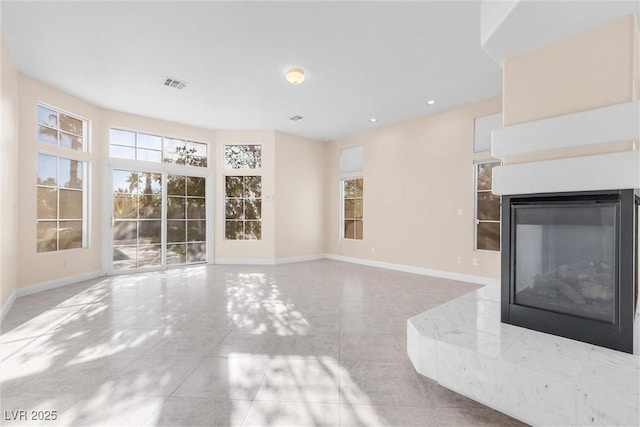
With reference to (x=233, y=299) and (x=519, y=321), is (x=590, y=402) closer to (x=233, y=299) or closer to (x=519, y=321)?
(x=519, y=321)

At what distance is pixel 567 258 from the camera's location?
77.7 inches

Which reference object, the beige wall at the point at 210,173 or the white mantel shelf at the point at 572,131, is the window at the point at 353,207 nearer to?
the beige wall at the point at 210,173

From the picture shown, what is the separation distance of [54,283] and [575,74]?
263 inches

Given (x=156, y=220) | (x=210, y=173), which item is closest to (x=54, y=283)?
(x=156, y=220)

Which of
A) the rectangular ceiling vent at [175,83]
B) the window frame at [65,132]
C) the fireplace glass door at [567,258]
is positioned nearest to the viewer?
the fireplace glass door at [567,258]

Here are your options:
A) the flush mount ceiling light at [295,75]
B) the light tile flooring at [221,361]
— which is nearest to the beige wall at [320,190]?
the light tile flooring at [221,361]

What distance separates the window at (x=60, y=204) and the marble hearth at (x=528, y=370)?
542 centimetres

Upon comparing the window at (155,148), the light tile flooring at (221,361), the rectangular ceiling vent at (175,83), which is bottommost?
the light tile flooring at (221,361)

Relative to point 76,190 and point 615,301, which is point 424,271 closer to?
point 615,301

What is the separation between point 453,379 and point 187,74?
4547 millimetres

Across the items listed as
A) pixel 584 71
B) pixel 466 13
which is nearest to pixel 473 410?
pixel 584 71

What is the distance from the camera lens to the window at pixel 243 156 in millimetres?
6820

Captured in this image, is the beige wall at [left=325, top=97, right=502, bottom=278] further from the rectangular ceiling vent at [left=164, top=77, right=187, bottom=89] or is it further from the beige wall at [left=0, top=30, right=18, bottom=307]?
the beige wall at [left=0, top=30, right=18, bottom=307]

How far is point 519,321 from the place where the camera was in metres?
2.11
